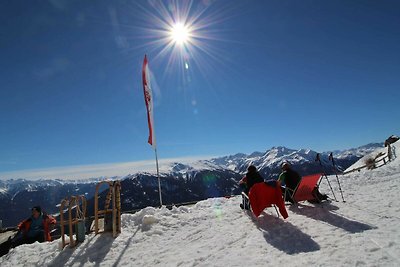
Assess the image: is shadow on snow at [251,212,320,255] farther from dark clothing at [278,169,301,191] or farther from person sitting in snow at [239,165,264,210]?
dark clothing at [278,169,301,191]

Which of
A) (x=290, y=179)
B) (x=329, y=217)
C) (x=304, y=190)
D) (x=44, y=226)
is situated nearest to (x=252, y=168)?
(x=290, y=179)

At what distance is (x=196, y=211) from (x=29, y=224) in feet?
24.1

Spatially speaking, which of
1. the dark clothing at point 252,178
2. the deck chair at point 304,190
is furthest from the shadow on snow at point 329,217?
the dark clothing at point 252,178

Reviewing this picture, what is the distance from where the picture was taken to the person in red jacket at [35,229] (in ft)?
39.9

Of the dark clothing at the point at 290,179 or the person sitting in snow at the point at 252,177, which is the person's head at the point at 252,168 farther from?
the dark clothing at the point at 290,179

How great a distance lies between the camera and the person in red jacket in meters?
12.2

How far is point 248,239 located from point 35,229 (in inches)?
373

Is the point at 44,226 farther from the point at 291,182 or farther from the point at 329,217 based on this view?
the point at 329,217

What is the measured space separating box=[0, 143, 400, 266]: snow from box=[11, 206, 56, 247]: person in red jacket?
1871 mm

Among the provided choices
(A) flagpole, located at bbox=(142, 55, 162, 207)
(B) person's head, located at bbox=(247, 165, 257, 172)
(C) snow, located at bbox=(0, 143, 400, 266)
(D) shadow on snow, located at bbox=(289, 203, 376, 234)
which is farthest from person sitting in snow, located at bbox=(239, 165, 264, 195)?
(A) flagpole, located at bbox=(142, 55, 162, 207)

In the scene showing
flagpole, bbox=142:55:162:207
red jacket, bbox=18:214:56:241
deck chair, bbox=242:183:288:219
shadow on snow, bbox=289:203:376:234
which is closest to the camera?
shadow on snow, bbox=289:203:376:234

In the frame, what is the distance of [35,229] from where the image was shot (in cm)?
1245

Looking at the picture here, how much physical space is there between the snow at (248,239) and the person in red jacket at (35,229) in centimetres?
187

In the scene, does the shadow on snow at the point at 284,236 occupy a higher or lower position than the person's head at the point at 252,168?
lower
